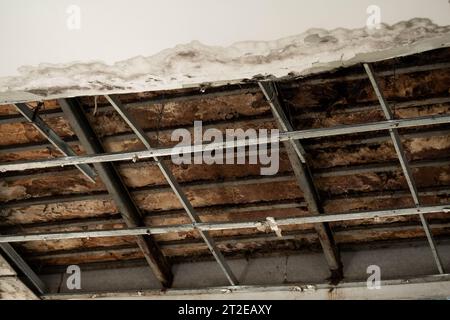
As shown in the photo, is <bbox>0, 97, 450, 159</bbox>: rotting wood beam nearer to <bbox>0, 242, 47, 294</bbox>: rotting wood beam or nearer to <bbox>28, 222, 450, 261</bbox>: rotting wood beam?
<bbox>28, 222, 450, 261</bbox>: rotting wood beam

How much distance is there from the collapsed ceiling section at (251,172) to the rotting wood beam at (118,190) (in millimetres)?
12

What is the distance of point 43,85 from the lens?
231 cm

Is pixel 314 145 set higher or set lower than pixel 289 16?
higher

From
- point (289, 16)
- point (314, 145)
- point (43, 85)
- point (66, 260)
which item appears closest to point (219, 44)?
point (289, 16)

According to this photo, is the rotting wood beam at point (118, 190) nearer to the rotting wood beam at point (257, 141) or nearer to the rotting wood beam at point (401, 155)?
the rotting wood beam at point (257, 141)

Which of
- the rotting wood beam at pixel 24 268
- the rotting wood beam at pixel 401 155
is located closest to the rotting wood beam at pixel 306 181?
the rotting wood beam at pixel 401 155

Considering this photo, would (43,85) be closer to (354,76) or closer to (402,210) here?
(354,76)

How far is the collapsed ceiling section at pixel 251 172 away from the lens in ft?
9.98

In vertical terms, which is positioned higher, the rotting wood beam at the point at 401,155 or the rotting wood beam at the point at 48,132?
the rotting wood beam at the point at 48,132

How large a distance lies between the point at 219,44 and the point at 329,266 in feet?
7.43

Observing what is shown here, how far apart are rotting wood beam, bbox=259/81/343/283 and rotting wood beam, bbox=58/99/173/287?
1.29m

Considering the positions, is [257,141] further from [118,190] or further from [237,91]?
[118,190]

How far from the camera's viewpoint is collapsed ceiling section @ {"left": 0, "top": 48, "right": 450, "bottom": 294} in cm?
304

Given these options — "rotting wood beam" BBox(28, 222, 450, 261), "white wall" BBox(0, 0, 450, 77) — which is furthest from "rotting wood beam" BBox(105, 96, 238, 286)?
"white wall" BBox(0, 0, 450, 77)
